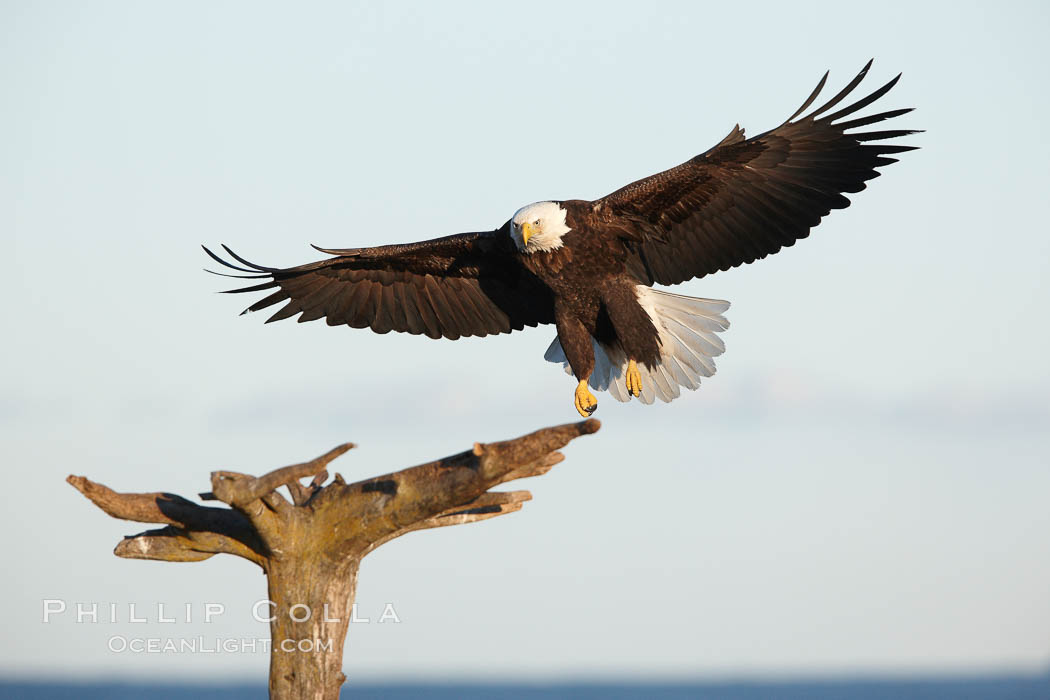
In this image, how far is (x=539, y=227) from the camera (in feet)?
20.6

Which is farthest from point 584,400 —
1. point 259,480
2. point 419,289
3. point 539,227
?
point 259,480

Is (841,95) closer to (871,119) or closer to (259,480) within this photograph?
(871,119)

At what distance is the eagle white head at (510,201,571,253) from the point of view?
20.6ft

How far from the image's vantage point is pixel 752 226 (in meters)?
6.62

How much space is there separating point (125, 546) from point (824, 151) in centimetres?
419

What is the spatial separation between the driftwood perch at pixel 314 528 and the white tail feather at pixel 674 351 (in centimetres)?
212

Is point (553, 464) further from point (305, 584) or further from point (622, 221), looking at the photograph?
point (622, 221)

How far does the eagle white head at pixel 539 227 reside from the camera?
6266 millimetres

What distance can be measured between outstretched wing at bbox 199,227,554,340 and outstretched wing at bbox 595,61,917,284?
2.68ft

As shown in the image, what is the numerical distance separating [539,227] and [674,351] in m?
1.34

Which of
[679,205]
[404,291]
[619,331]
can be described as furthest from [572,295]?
[404,291]

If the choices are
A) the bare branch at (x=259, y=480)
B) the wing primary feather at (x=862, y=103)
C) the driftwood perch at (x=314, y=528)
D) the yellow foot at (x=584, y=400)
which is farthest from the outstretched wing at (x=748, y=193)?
the bare branch at (x=259, y=480)

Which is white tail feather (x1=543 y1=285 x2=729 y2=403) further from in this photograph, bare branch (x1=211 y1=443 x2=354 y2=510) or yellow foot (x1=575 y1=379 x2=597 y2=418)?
bare branch (x1=211 y1=443 x2=354 y2=510)

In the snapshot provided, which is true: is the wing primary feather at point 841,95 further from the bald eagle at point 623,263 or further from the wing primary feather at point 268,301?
the wing primary feather at point 268,301
